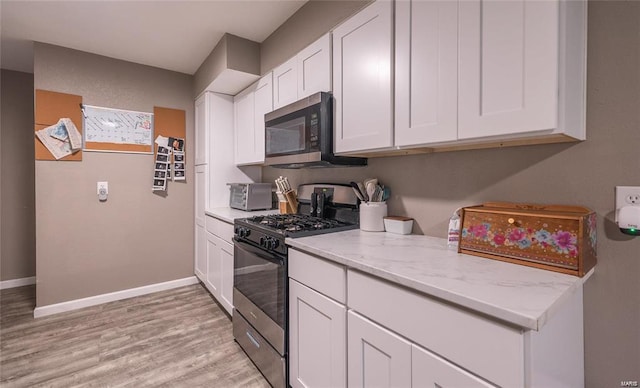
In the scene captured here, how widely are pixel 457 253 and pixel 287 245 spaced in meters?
0.81

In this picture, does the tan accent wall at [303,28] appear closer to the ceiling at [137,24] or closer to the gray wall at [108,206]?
the ceiling at [137,24]

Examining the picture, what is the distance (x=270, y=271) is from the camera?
166 centimetres

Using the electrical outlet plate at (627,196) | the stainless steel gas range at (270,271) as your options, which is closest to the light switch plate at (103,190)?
the stainless steel gas range at (270,271)

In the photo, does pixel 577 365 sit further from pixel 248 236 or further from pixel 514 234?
pixel 248 236

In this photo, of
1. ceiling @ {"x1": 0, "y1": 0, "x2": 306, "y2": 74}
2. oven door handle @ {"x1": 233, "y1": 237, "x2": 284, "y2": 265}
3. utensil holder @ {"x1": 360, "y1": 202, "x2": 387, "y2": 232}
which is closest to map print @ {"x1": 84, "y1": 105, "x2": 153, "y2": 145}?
ceiling @ {"x1": 0, "y1": 0, "x2": 306, "y2": 74}

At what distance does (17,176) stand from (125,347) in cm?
267

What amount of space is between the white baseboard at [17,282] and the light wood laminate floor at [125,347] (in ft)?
1.49

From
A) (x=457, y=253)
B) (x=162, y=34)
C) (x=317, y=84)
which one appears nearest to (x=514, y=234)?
(x=457, y=253)

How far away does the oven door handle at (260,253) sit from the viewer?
1.59 metres

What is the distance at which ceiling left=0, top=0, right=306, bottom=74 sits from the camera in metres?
2.07

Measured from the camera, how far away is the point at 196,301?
2.91m

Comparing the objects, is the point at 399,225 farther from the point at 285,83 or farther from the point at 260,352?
the point at 285,83

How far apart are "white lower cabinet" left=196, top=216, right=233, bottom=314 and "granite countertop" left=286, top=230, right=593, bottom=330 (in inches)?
45.5

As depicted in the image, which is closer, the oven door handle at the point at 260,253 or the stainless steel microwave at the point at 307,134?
the oven door handle at the point at 260,253
